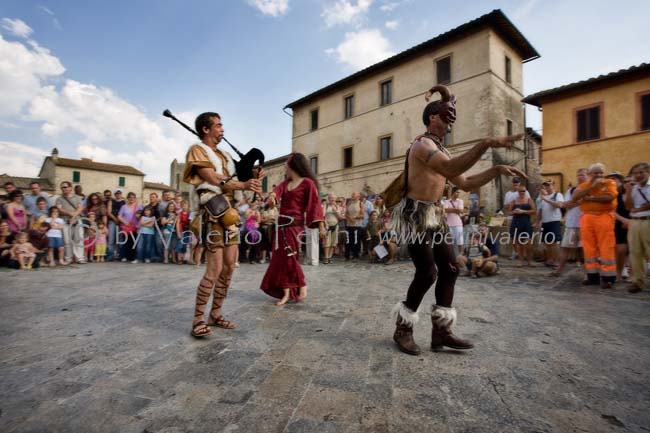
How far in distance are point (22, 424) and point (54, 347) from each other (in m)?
1.28

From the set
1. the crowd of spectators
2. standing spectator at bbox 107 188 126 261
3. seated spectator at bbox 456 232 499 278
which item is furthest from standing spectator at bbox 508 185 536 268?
standing spectator at bbox 107 188 126 261

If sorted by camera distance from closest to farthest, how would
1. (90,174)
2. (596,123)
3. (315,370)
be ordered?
(315,370)
(596,123)
(90,174)

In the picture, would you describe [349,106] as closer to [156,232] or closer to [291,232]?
[156,232]

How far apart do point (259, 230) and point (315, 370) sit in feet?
25.9

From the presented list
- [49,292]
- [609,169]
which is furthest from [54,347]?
[609,169]

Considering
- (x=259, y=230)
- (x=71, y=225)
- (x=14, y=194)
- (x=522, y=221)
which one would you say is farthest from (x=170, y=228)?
(x=522, y=221)

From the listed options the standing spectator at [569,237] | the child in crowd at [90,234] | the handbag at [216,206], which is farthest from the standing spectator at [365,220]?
the child in crowd at [90,234]

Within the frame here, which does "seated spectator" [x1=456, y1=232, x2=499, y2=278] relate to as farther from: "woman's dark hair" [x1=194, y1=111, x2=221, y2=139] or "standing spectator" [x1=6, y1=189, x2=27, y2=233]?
"standing spectator" [x1=6, y1=189, x2=27, y2=233]

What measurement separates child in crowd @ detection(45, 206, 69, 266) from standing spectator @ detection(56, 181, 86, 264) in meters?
0.27

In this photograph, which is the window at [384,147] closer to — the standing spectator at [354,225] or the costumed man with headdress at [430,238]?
the standing spectator at [354,225]

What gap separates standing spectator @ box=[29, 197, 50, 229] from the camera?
8.32 meters

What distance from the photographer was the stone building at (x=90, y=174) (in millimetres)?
38781

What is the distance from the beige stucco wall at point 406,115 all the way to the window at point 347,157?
29 cm

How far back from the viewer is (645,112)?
1472cm
